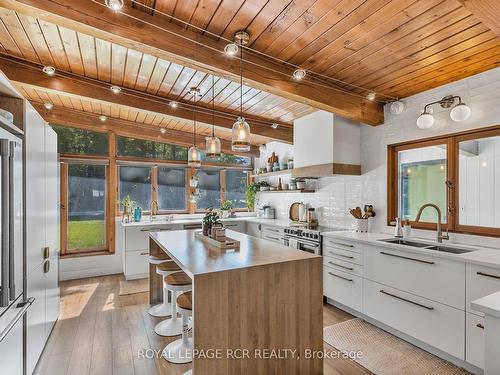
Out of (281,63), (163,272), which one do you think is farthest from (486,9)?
(163,272)

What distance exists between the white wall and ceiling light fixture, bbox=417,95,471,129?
0.11m

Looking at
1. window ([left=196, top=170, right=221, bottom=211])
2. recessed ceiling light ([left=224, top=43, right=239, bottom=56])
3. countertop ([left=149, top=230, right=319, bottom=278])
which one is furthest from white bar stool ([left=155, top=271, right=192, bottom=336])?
window ([left=196, top=170, right=221, bottom=211])

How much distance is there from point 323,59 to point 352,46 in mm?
298

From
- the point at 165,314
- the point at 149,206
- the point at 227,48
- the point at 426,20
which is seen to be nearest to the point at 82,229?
the point at 149,206

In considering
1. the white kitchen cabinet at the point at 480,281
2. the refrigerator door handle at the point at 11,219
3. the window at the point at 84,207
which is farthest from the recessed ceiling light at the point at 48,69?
the white kitchen cabinet at the point at 480,281

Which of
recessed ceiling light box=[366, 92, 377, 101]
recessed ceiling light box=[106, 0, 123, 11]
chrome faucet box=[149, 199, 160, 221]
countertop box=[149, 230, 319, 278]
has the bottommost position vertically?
countertop box=[149, 230, 319, 278]

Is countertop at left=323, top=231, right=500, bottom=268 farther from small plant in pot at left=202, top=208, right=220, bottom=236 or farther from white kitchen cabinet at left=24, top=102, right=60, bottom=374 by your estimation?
white kitchen cabinet at left=24, top=102, right=60, bottom=374

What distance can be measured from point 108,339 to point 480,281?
3.24 m

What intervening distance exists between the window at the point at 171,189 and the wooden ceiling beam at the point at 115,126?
599mm

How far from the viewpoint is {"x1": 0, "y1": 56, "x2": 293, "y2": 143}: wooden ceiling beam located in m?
3.14

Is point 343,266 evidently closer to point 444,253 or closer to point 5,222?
point 444,253

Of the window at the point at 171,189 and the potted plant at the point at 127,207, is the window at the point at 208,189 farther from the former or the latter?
the potted plant at the point at 127,207

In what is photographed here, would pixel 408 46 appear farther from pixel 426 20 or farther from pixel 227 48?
pixel 227 48

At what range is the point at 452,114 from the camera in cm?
261
